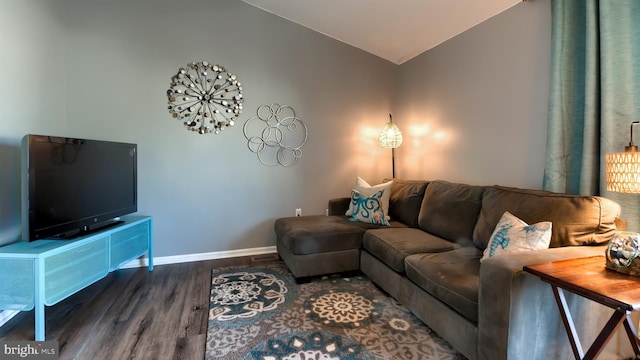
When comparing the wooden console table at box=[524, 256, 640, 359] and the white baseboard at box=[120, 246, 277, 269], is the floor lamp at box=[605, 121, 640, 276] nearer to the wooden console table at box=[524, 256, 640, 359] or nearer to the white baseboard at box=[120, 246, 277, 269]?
the wooden console table at box=[524, 256, 640, 359]

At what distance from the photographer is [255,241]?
3.49m

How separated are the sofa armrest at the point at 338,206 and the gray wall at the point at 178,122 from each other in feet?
0.83

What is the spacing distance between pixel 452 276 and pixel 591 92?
1378 mm

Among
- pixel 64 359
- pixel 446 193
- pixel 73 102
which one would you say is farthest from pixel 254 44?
pixel 64 359

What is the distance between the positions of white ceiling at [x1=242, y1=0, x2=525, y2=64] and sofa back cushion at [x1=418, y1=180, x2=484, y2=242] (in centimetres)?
148

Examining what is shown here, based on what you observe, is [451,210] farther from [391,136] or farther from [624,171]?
[391,136]

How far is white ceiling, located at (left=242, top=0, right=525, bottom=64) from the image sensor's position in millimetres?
2646

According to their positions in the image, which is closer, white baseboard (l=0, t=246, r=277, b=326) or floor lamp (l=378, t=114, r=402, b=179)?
white baseboard (l=0, t=246, r=277, b=326)

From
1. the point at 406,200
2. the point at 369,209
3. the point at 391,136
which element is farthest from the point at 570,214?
the point at 391,136

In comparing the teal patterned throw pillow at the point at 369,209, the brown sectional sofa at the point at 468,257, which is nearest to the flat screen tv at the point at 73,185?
the brown sectional sofa at the point at 468,257

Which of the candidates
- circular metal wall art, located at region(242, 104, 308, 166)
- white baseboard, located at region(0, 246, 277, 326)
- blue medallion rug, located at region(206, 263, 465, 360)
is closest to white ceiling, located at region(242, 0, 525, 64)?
circular metal wall art, located at region(242, 104, 308, 166)

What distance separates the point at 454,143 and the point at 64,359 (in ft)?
11.1

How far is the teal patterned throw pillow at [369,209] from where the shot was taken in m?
3.03

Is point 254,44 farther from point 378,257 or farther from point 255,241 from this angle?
point 378,257
